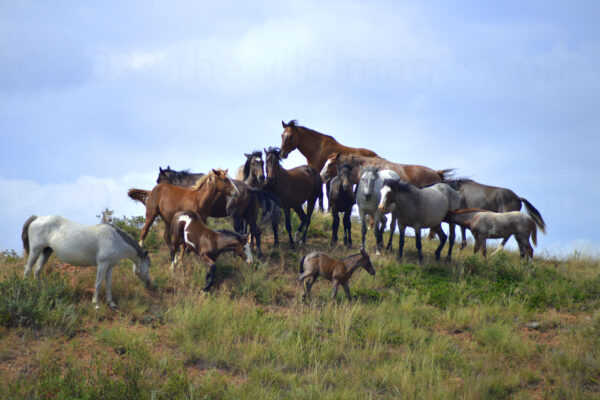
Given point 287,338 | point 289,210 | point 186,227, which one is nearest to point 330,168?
point 289,210

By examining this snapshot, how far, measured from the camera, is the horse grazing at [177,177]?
1708cm

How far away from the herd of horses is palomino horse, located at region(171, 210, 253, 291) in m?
0.02

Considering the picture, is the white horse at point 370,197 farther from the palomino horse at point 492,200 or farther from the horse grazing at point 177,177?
the horse grazing at point 177,177

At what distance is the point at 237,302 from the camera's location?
35.6ft

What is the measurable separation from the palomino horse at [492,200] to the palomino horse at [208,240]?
9642 millimetres

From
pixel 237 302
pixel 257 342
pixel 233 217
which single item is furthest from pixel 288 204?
pixel 257 342

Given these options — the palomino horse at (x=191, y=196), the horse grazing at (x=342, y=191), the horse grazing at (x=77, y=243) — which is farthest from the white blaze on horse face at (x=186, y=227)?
the horse grazing at (x=342, y=191)

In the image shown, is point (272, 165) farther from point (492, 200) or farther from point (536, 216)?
point (536, 216)

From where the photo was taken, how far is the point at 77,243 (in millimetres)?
10203

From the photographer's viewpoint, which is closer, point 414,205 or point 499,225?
point 414,205

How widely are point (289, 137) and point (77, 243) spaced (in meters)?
9.58

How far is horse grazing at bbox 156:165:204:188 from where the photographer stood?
17078mm

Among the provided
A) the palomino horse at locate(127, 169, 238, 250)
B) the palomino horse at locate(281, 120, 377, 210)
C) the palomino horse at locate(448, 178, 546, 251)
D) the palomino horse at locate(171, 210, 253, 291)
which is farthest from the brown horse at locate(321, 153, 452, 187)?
the palomino horse at locate(171, 210, 253, 291)

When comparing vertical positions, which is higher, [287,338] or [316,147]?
[316,147]
